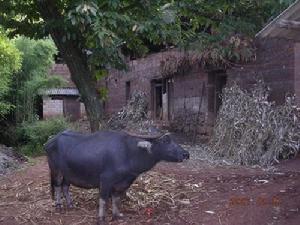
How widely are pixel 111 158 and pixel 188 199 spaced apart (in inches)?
71.3

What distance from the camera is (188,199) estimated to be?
29.6 feet

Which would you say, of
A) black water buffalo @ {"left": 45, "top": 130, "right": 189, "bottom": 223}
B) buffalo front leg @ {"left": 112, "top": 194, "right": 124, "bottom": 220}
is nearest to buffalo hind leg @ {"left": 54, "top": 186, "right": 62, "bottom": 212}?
black water buffalo @ {"left": 45, "top": 130, "right": 189, "bottom": 223}

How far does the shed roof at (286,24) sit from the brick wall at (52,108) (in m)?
19.0

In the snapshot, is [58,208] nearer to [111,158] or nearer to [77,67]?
[111,158]

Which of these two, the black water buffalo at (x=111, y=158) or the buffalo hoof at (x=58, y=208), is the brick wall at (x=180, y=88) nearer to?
the buffalo hoof at (x=58, y=208)

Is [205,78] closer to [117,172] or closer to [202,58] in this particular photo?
[202,58]

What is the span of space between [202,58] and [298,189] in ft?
21.8

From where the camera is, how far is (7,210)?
9.15 metres

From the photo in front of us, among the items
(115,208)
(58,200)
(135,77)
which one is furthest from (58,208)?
(135,77)

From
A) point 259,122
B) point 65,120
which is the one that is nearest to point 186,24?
point 259,122

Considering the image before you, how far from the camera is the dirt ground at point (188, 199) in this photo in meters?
7.87

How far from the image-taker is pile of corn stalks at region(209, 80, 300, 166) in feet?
40.4

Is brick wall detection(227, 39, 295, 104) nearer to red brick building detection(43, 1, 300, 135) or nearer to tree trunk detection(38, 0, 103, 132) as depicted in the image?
red brick building detection(43, 1, 300, 135)

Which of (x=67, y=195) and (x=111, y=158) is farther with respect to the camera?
(x=67, y=195)
